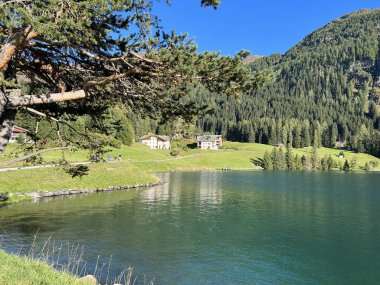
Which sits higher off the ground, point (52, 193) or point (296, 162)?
point (296, 162)

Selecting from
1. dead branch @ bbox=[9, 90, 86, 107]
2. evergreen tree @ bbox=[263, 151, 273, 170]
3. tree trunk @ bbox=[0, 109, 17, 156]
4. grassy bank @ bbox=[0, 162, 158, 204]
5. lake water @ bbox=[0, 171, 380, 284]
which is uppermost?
evergreen tree @ bbox=[263, 151, 273, 170]

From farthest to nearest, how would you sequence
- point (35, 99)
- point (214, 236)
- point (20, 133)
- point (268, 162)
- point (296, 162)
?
point (296, 162) < point (268, 162) < point (214, 236) < point (20, 133) < point (35, 99)

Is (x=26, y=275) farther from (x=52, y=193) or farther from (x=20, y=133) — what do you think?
(x=52, y=193)

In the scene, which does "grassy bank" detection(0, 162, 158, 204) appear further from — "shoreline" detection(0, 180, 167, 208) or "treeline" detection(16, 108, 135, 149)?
"treeline" detection(16, 108, 135, 149)

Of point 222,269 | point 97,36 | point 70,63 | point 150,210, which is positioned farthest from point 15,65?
point 150,210

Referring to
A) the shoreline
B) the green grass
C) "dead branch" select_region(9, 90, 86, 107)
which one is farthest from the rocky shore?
"dead branch" select_region(9, 90, 86, 107)

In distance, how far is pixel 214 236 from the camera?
121 ft

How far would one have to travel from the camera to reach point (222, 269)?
27.0 m

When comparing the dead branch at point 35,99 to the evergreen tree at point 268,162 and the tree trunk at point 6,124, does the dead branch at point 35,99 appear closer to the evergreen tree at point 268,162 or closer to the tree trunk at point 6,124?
the tree trunk at point 6,124

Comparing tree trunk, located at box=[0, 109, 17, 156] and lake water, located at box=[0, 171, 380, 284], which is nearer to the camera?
tree trunk, located at box=[0, 109, 17, 156]

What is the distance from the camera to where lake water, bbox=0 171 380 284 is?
26.8m

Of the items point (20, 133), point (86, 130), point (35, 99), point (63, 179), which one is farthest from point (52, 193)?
point (35, 99)

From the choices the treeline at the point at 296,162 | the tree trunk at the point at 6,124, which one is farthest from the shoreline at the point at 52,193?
the treeline at the point at 296,162

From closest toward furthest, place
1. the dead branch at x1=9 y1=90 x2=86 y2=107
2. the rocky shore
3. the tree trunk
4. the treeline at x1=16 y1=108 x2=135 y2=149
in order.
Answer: the dead branch at x1=9 y1=90 x2=86 y2=107 < the tree trunk < the treeline at x1=16 y1=108 x2=135 y2=149 < the rocky shore
